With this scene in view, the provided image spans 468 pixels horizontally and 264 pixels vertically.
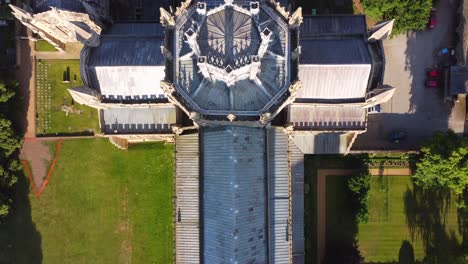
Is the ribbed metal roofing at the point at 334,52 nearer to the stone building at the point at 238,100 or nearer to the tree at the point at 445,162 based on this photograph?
the stone building at the point at 238,100

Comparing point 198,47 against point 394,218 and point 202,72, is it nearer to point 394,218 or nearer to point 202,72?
point 202,72

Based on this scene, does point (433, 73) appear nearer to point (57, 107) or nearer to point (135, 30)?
point (135, 30)

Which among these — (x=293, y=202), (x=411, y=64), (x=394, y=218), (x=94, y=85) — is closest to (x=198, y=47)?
(x=94, y=85)

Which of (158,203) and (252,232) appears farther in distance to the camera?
(158,203)

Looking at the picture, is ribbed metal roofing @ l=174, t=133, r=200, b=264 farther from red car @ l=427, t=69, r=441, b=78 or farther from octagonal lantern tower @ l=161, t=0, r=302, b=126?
red car @ l=427, t=69, r=441, b=78

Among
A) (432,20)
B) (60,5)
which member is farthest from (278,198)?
(432,20)

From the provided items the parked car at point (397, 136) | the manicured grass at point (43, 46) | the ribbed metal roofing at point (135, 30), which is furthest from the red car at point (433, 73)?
the manicured grass at point (43, 46)
